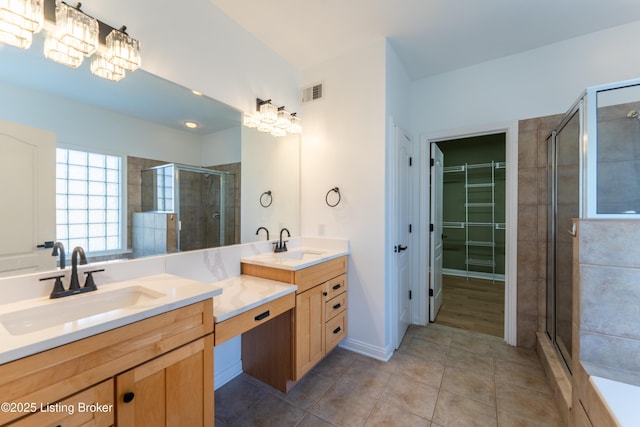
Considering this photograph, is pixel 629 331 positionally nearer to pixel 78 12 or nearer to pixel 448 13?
pixel 448 13

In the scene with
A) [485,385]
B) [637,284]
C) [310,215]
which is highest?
[310,215]

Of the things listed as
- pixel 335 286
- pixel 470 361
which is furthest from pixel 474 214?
pixel 335 286

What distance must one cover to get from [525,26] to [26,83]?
323cm

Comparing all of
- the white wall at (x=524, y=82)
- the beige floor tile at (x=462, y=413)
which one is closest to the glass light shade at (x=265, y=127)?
the white wall at (x=524, y=82)

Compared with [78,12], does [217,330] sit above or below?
below

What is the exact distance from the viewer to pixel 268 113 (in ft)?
7.18

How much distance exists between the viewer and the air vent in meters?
2.54

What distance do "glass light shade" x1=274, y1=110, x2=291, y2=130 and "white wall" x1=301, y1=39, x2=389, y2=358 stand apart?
0.96 ft

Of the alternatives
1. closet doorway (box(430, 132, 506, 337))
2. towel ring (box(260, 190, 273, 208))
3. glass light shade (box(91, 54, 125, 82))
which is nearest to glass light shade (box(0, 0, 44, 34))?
glass light shade (box(91, 54, 125, 82))

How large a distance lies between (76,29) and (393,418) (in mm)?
2655

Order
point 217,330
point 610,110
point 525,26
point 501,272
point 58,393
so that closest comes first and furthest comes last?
1. point 58,393
2. point 217,330
3. point 610,110
4. point 525,26
5. point 501,272

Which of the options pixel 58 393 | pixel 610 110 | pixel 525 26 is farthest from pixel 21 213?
pixel 525 26

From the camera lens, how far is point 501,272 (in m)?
4.49

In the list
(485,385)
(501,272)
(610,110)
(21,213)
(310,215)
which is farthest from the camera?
(501,272)
